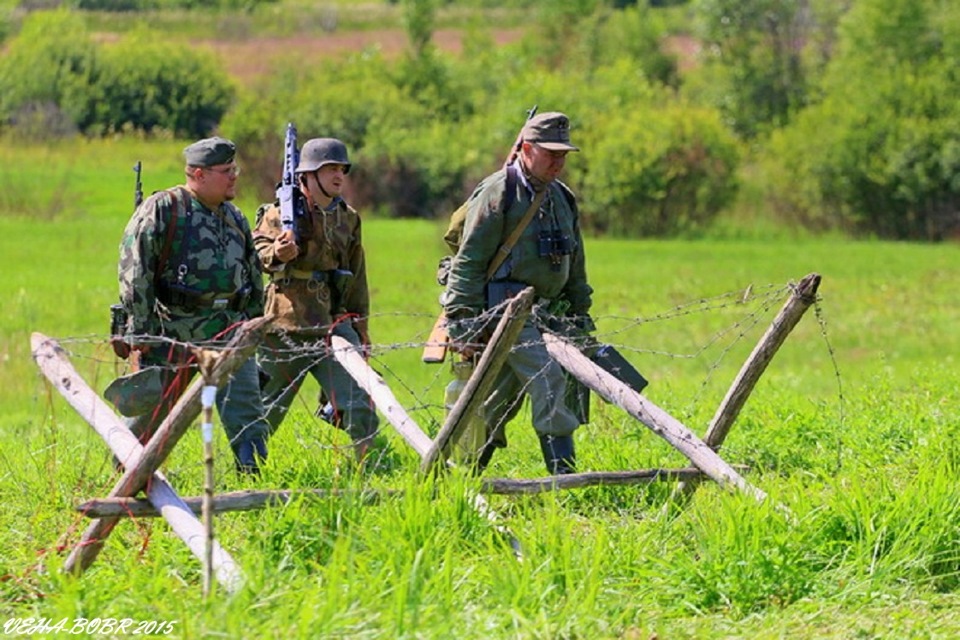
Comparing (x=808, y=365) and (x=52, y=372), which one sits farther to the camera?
(x=808, y=365)

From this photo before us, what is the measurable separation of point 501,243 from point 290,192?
4.04 ft

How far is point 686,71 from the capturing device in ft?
286

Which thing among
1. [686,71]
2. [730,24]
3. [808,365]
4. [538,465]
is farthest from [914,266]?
[686,71]

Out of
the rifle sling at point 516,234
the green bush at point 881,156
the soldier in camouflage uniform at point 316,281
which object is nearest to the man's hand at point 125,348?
the soldier in camouflage uniform at point 316,281

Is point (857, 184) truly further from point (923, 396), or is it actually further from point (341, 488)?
point (341, 488)

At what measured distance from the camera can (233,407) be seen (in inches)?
366

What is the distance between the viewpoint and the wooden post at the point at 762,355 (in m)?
8.05

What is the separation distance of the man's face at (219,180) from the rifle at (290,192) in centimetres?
54

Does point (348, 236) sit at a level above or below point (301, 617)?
above

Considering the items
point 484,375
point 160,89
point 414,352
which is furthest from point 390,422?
point 160,89

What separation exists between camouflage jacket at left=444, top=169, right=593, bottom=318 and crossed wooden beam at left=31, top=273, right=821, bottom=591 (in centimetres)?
70

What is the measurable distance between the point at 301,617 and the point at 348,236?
4436 mm

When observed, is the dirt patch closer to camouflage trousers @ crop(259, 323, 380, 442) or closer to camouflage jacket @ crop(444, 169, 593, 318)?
camouflage trousers @ crop(259, 323, 380, 442)

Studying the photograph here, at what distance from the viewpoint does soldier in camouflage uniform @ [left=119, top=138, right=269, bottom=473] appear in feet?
28.9
